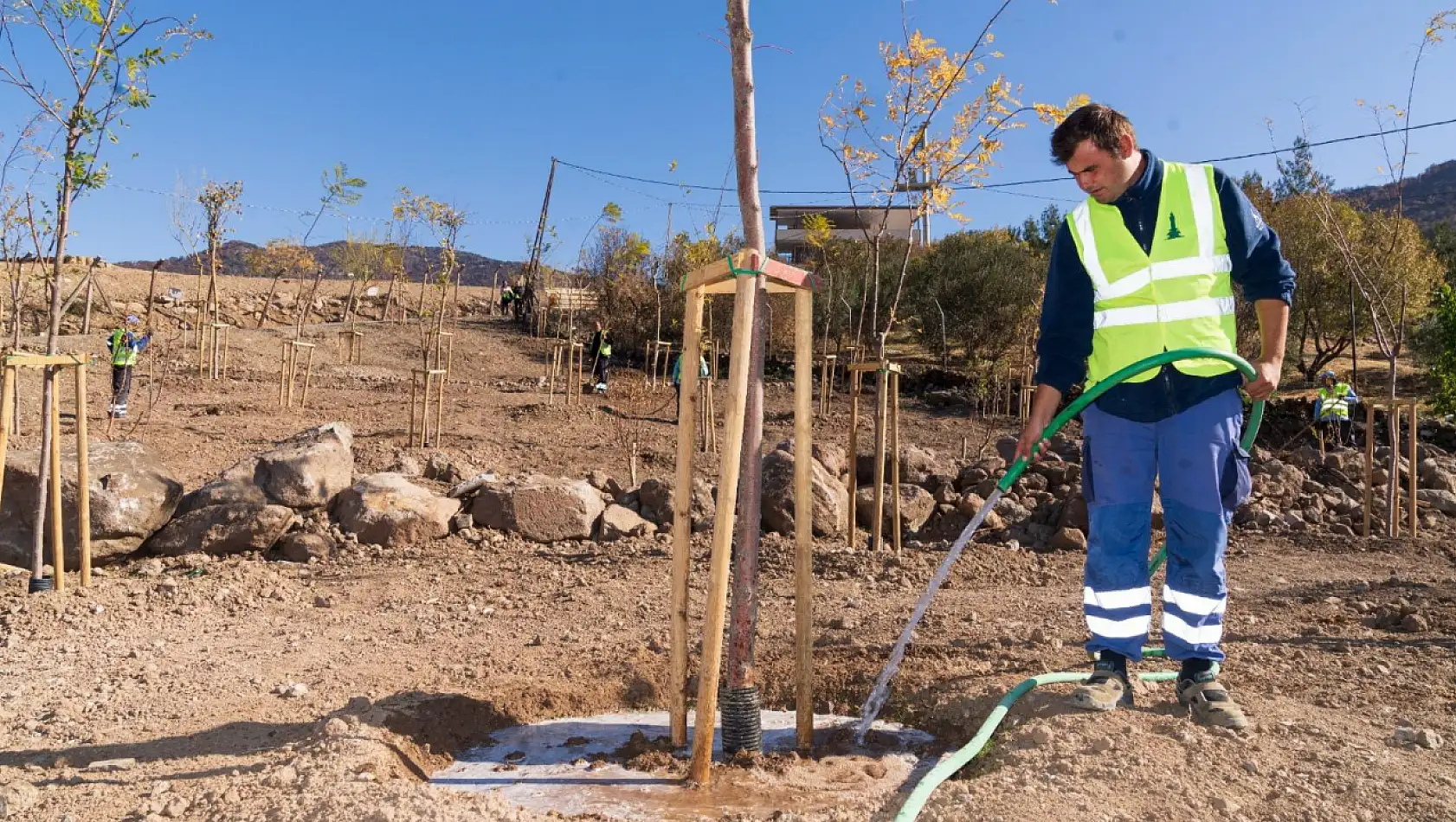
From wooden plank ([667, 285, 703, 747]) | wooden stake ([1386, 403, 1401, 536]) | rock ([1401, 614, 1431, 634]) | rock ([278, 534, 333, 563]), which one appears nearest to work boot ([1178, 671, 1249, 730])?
wooden plank ([667, 285, 703, 747])

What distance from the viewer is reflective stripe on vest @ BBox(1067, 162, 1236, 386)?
317 centimetres

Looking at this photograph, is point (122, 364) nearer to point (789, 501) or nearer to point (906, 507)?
point (789, 501)

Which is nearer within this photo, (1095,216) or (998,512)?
(1095,216)

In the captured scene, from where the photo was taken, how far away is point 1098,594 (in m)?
3.30

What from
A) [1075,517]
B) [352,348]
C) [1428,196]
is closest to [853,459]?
[1075,517]

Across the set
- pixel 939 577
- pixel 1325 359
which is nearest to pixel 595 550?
Answer: pixel 939 577

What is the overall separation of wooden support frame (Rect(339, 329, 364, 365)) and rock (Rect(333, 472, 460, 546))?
1506 centimetres

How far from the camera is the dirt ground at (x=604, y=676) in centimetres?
271

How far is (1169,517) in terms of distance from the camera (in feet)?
10.5

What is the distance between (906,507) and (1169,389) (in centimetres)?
538

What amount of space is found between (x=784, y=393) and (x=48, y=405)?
14.8m

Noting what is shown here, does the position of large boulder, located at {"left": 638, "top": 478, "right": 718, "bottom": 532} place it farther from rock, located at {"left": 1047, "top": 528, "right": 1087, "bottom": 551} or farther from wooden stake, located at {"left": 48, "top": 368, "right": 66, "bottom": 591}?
wooden stake, located at {"left": 48, "top": 368, "right": 66, "bottom": 591}

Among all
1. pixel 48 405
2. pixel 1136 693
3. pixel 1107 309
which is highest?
pixel 1107 309

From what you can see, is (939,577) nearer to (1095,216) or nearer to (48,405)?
(1095,216)
